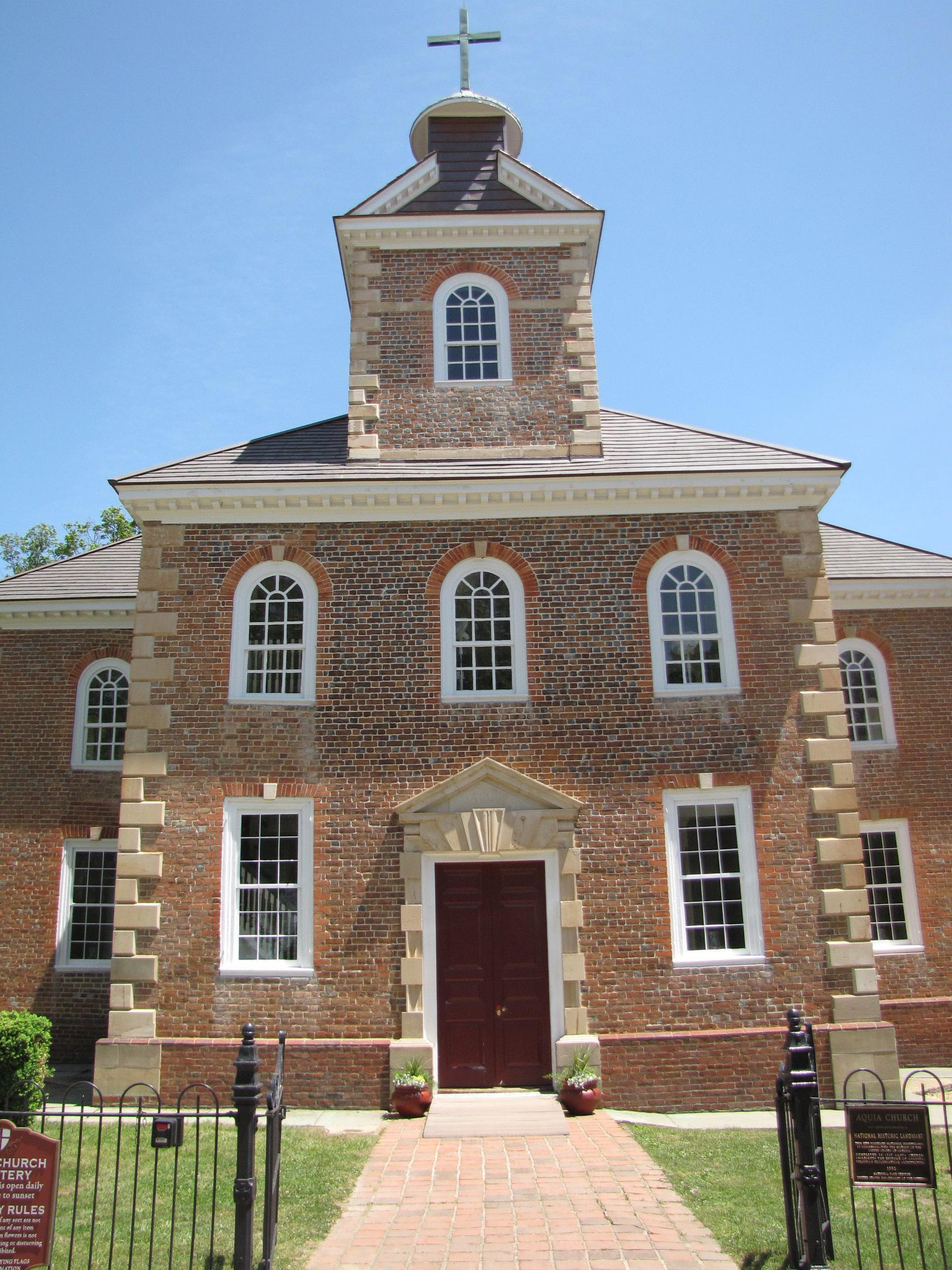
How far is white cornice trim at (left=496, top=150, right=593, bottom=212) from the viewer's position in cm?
1574

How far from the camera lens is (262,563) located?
44.7ft

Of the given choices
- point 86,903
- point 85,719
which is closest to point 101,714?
point 85,719

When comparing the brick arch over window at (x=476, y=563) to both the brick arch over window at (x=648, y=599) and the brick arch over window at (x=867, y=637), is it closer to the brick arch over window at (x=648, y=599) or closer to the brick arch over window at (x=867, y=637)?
the brick arch over window at (x=648, y=599)

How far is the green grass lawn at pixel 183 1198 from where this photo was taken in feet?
23.4

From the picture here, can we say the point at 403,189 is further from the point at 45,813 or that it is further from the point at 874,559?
the point at 45,813

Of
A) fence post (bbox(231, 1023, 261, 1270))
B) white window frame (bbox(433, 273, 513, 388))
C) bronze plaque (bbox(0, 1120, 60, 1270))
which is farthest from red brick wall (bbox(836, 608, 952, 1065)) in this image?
bronze plaque (bbox(0, 1120, 60, 1270))

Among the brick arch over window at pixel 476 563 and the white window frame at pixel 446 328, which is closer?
the brick arch over window at pixel 476 563

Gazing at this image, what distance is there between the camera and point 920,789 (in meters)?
16.9

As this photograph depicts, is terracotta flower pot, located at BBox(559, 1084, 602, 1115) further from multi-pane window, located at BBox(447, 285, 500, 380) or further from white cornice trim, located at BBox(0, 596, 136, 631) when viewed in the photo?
white cornice trim, located at BBox(0, 596, 136, 631)

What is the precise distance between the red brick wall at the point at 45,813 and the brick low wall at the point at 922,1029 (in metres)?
13.2

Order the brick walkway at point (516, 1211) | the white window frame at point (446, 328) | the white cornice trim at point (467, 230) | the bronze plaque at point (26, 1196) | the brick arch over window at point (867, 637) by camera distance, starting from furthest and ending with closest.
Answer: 1. the brick arch over window at point (867, 637)
2. the white cornice trim at point (467, 230)
3. the white window frame at point (446, 328)
4. the brick walkway at point (516, 1211)
5. the bronze plaque at point (26, 1196)

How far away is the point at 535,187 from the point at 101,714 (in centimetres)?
1206

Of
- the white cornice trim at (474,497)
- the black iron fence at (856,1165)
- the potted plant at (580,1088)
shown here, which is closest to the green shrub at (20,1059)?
the potted plant at (580,1088)

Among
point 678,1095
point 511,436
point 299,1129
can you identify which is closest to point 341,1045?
point 299,1129
